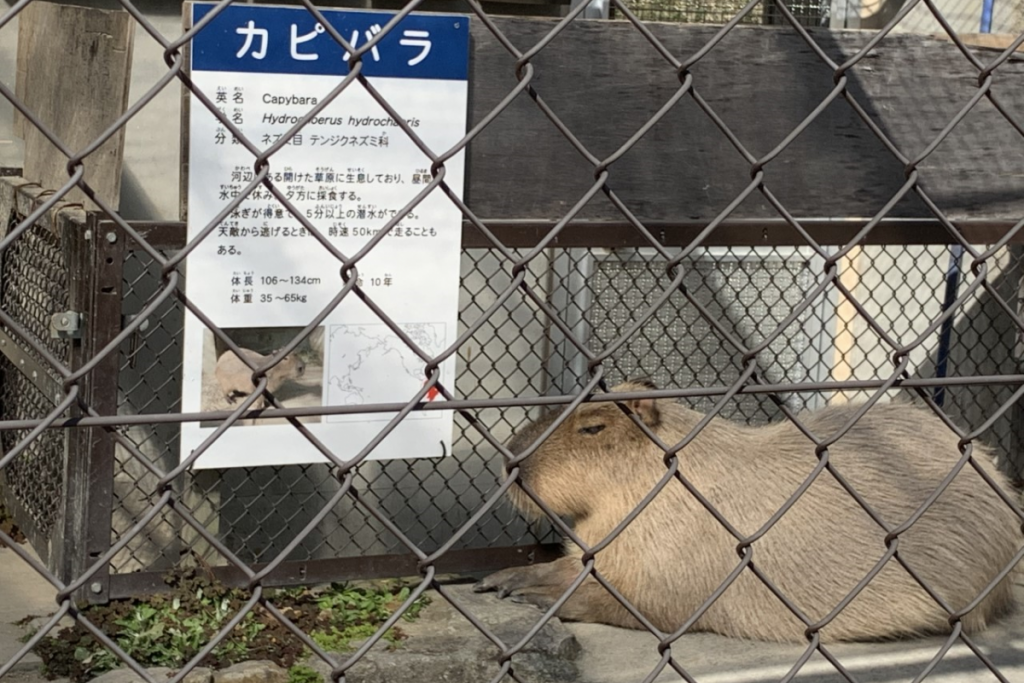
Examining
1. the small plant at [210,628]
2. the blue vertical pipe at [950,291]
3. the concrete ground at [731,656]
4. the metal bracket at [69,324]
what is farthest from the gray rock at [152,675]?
the blue vertical pipe at [950,291]

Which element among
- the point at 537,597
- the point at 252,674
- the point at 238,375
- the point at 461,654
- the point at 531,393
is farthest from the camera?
the point at 531,393

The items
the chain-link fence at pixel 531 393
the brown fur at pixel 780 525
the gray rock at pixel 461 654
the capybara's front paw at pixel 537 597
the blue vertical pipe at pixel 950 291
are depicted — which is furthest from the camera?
the blue vertical pipe at pixel 950 291

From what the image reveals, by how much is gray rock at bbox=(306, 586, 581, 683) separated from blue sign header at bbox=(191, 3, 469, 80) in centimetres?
154

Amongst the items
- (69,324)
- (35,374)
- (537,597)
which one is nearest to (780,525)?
(537,597)

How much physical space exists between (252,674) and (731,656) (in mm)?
1468

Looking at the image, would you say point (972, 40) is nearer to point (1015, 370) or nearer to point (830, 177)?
point (830, 177)

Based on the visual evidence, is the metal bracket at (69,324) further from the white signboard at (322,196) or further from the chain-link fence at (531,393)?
the white signboard at (322,196)

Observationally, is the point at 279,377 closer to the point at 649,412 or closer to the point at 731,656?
the point at 649,412

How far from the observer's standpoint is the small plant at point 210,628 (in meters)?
3.63

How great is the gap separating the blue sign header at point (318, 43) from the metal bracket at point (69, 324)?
3.30 ft

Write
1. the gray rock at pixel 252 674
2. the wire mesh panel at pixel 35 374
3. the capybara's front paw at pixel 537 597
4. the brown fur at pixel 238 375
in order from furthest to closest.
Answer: the capybara's front paw at pixel 537 597 < the wire mesh panel at pixel 35 374 < the brown fur at pixel 238 375 < the gray rock at pixel 252 674

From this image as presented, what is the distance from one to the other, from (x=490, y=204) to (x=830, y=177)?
0.86 m

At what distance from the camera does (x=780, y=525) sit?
4121 millimetres

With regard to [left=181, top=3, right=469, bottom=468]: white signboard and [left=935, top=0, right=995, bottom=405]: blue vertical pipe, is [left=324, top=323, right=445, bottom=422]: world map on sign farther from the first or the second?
[left=935, top=0, right=995, bottom=405]: blue vertical pipe
